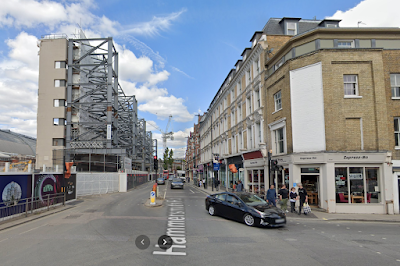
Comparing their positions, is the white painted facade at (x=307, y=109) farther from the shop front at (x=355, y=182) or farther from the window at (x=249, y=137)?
the window at (x=249, y=137)

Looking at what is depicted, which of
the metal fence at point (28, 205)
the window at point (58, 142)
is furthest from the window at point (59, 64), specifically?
the metal fence at point (28, 205)

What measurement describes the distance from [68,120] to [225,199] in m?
33.2

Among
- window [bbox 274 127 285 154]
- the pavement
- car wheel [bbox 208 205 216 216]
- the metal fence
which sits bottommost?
the pavement

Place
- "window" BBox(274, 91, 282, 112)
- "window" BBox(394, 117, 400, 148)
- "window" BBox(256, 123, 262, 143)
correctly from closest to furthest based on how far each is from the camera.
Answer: "window" BBox(394, 117, 400, 148)
"window" BBox(274, 91, 282, 112)
"window" BBox(256, 123, 262, 143)

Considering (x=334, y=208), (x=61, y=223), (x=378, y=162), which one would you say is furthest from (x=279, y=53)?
(x=61, y=223)

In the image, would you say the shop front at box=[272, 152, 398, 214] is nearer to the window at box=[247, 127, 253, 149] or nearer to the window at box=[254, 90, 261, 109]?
the window at box=[254, 90, 261, 109]

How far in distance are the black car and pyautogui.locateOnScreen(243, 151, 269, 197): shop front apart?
9865mm

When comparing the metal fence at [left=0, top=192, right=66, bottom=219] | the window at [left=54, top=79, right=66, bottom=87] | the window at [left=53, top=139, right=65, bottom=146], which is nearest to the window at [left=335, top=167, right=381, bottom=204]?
the metal fence at [left=0, top=192, right=66, bottom=219]

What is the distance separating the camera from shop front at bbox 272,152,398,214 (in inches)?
621

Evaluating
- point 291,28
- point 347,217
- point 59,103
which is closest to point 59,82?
point 59,103

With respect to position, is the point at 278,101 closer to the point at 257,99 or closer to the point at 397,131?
the point at 257,99

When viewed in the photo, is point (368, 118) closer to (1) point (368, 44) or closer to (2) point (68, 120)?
(1) point (368, 44)

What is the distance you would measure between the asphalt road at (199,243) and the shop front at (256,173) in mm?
10743

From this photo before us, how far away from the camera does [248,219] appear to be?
11.7 metres
